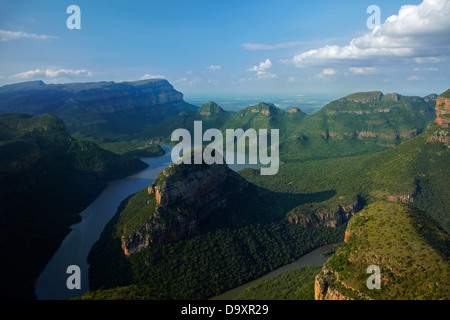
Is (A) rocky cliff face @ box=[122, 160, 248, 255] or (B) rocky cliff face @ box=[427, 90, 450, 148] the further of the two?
(B) rocky cliff face @ box=[427, 90, 450, 148]

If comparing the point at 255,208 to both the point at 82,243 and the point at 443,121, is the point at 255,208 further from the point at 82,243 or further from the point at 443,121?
the point at 443,121

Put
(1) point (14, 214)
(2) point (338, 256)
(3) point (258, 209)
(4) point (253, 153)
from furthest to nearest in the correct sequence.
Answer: (4) point (253, 153) → (3) point (258, 209) → (1) point (14, 214) → (2) point (338, 256)

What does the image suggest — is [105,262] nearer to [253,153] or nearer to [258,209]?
[258,209]

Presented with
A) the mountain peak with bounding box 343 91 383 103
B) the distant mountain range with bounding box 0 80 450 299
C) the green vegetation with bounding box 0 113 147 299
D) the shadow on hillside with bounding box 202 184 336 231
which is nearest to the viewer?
the distant mountain range with bounding box 0 80 450 299

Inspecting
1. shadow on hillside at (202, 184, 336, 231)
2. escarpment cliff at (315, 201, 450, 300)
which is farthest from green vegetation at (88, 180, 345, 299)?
escarpment cliff at (315, 201, 450, 300)

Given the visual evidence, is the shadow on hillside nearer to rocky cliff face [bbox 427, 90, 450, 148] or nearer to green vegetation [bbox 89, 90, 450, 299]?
green vegetation [bbox 89, 90, 450, 299]

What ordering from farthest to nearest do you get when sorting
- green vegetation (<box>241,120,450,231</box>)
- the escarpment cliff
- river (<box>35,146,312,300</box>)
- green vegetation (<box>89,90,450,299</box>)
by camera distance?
green vegetation (<box>241,120,450,231</box>)
green vegetation (<box>89,90,450,299</box>)
river (<box>35,146,312,300</box>)
the escarpment cliff
